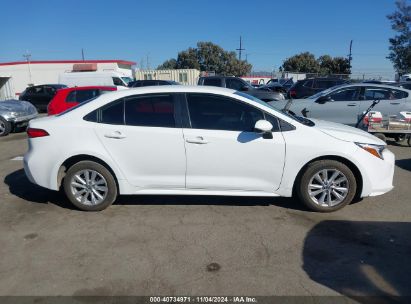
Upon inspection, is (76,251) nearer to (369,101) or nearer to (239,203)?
(239,203)

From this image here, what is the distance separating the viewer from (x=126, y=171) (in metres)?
4.47

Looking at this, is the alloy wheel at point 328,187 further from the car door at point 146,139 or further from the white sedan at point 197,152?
the car door at point 146,139

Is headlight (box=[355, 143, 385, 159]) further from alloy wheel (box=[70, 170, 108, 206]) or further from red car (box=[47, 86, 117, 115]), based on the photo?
red car (box=[47, 86, 117, 115])

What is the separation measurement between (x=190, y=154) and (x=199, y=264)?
1444mm

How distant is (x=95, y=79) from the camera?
2192 cm

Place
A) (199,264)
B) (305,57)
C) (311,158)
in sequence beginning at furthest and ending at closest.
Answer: (305,57)
(311,158)
(199,264)

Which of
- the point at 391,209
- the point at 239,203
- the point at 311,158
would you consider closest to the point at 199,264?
the point at 239,203

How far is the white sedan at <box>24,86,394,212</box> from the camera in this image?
4.29 meters

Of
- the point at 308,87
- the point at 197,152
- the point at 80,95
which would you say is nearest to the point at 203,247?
the point at 197,152

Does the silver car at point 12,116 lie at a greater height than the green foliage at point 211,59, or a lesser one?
lesser

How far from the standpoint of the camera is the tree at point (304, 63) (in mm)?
69562

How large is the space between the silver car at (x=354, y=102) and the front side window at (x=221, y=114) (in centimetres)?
512

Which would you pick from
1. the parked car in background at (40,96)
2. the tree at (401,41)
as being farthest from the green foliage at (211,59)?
the parked car in background at (40,96)

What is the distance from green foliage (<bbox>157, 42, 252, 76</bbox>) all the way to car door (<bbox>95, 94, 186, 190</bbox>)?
74438mm
